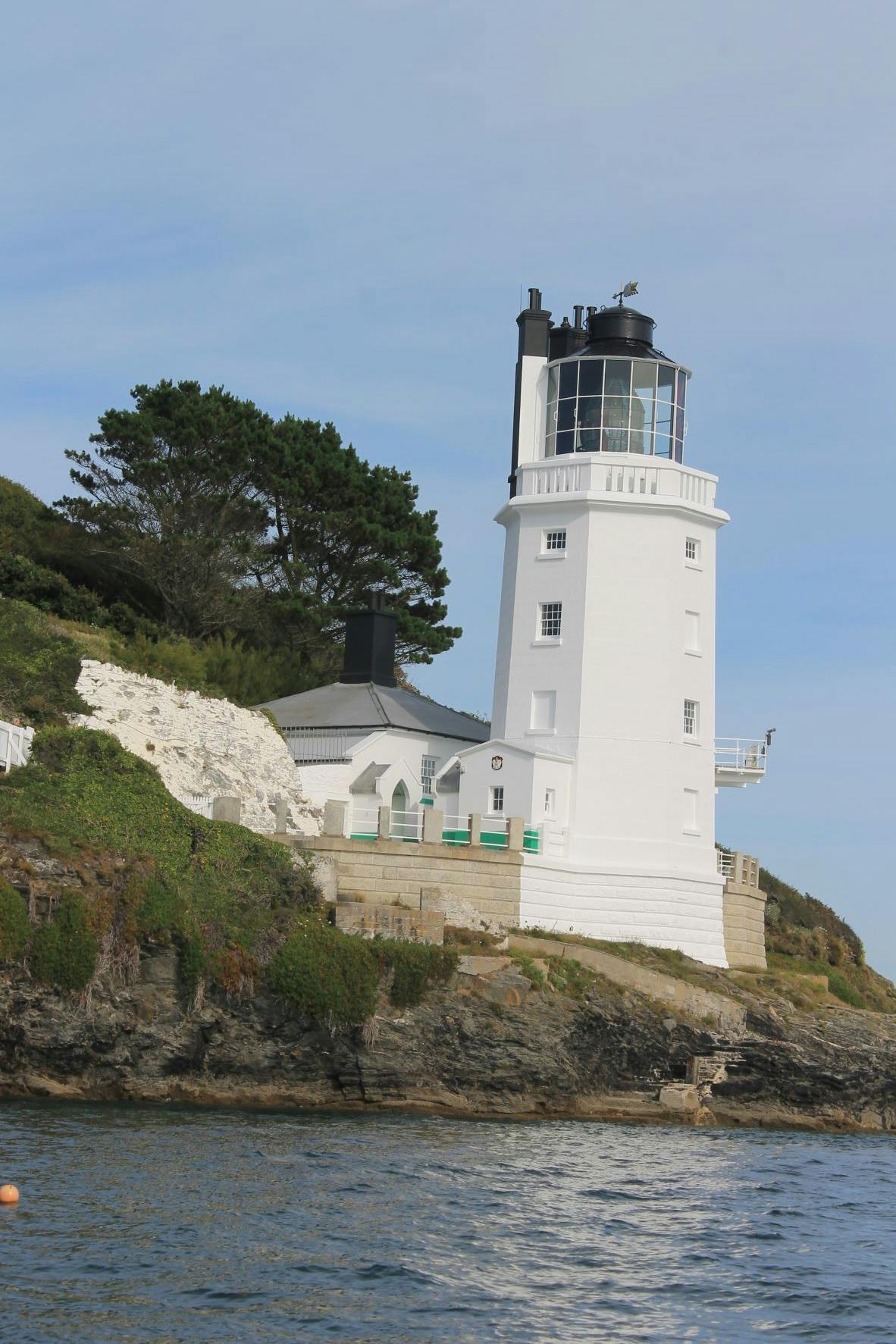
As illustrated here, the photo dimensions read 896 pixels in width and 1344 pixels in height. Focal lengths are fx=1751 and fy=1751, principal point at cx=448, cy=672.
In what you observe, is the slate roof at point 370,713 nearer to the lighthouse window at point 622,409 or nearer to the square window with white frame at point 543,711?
the square window with white frame at point 543,711

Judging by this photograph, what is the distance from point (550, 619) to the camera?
39.6 metres

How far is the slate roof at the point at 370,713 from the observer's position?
4181 centimetres

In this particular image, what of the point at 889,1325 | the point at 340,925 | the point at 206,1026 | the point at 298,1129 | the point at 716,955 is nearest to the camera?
the point at 889,1325

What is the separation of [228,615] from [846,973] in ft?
63.0

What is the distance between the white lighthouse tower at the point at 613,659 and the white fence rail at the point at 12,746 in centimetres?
1031

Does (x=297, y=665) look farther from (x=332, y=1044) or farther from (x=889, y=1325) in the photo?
(x=889, y=1325)

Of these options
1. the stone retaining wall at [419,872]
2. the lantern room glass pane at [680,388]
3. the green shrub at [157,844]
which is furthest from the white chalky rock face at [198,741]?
the lantern room glass pane at [680,388]

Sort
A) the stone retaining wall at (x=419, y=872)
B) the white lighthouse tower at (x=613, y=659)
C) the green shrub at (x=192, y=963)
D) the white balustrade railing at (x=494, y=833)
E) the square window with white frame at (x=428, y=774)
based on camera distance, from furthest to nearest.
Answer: the square window with white frame at (x=428, y=774) → the white lighthouse tower at (x=613, y=659) → the white balustrade railing at (x=494, y=833) → the stone retaining wall at (x=419, y=872) → the green shrub at (x=192, y=963)

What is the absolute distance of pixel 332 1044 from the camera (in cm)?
3119

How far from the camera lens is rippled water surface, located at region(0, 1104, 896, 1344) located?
17062mm

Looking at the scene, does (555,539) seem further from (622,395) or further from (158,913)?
(158,913)

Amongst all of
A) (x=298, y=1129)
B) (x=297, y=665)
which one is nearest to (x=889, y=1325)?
(x=298, y=1129)

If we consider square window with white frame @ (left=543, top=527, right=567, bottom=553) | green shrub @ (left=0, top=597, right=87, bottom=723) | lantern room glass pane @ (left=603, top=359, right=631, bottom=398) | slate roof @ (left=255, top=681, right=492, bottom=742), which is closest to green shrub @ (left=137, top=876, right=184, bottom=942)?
green shrub @ (left=0, top=597, right=87, bottom=723)

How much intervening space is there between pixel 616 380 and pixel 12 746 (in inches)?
646
